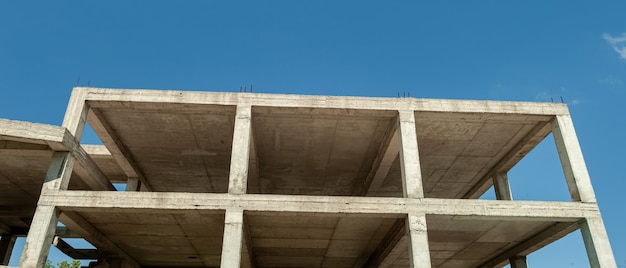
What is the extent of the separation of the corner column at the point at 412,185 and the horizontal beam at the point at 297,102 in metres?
0.69

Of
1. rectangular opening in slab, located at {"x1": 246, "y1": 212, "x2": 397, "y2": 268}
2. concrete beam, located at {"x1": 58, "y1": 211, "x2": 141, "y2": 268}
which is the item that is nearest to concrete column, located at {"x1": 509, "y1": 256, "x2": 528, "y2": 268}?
rectangular opening in slab, located at {"x1": 246, "y1": 212, "x2": 397, "y2": 268}

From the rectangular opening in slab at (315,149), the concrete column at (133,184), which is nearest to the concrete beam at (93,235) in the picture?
the concrete column at (133,184)

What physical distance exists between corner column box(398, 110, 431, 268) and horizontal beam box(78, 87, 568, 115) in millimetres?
689

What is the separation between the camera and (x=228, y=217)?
1252 centimetres

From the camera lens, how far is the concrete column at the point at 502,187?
17.1m

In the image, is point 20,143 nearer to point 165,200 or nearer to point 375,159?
point 165,200

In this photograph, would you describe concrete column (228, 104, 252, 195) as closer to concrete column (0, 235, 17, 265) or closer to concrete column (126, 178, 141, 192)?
concrete column (126, 178, 141, 192)

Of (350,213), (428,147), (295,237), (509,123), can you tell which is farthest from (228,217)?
(509,123)

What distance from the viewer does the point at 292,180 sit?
19.4m

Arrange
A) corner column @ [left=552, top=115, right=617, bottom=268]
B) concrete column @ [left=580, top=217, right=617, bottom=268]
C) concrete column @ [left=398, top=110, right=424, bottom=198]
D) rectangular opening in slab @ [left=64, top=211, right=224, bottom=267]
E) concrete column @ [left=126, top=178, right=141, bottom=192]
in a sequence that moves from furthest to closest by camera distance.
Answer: concrete column @ [left=126, top=178, right=141, bottom=192], rectangular opening in slab @ [left=64, top=211, right=224, bottom=267], concrete column @ [left=398, top=110, right=424, bottom=198], corner column @ [left=552, top=115, right=617, bottom=268], concrete column @ [left=580, top=217, right=617, bottom=268]

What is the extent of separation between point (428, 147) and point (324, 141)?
13.0ft

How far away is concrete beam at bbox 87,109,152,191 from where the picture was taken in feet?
50.1

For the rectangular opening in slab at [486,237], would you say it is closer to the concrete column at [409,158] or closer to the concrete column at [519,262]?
the concrete column at [519,262]

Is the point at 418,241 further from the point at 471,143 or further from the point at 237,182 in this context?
the point at 471,143
